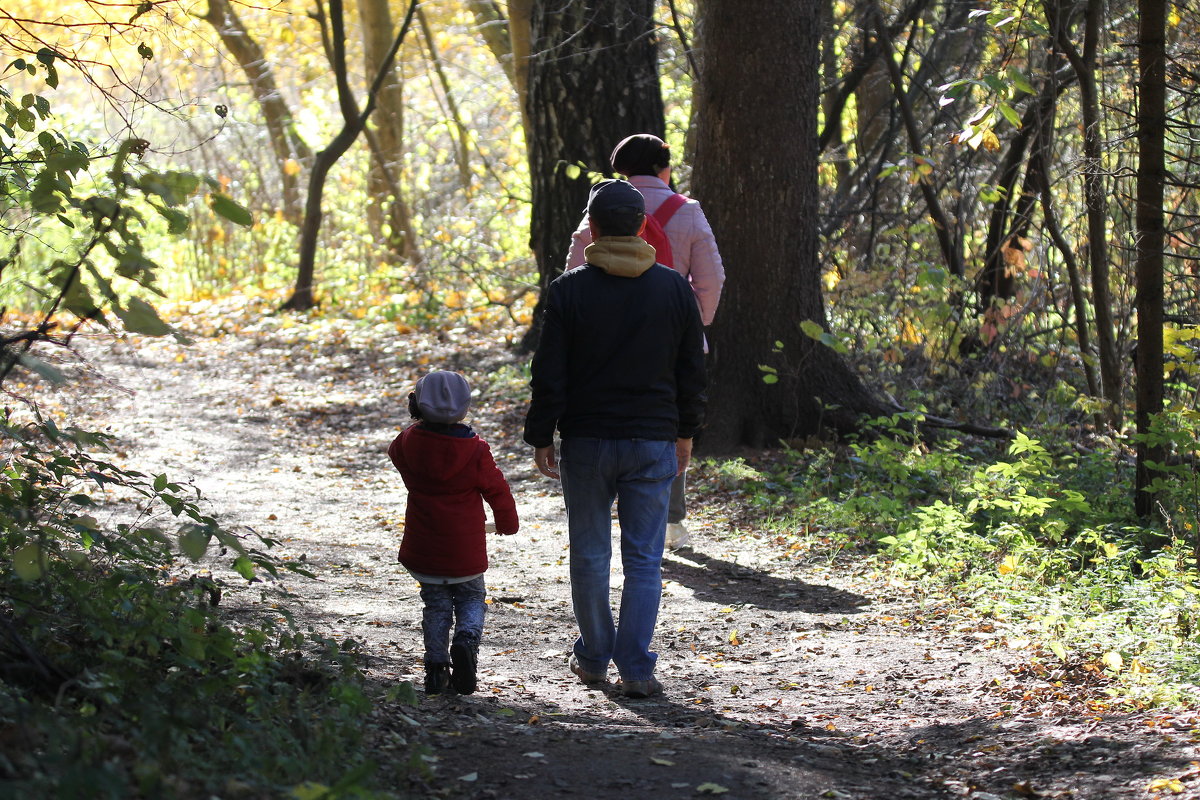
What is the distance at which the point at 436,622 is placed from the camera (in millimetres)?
4809

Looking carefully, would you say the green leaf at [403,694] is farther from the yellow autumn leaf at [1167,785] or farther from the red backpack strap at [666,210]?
the red backpack strap at [666,210]

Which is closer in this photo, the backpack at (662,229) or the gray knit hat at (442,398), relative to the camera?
the gray knit hat at (442,398)

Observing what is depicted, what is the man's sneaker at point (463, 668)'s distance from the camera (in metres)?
4.74

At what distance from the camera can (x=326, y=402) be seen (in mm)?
13164

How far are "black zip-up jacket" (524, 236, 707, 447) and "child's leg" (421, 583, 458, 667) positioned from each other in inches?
29.0

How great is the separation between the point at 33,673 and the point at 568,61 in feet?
31.2

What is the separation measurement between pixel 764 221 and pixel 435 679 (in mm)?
5538

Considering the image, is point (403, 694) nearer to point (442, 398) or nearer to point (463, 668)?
point (463, 668)

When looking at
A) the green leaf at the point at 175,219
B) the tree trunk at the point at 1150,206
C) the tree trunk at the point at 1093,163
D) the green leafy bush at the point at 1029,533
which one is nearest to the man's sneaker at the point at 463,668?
the green leaf at the point at 175,219

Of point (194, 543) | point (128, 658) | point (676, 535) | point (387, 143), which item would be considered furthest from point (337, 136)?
point (194, 543)

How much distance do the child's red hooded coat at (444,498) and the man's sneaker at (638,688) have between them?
782mm


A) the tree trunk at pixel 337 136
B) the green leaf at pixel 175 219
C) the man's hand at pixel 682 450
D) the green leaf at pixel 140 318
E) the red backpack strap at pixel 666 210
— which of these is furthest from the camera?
the tree trunk at pixel 337 136

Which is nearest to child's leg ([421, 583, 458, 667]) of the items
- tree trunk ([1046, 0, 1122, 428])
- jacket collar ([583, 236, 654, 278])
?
jacket collar ([583, 236, 654, 278])

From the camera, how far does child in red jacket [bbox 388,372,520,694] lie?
475 centimetres
